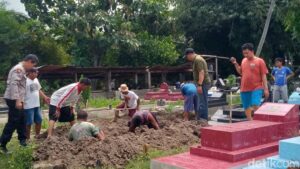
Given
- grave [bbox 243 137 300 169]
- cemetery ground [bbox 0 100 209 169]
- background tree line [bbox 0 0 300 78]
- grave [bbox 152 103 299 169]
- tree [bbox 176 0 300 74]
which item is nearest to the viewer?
grave [bbox 243 137 300 169]

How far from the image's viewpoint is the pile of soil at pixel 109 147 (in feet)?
17.8

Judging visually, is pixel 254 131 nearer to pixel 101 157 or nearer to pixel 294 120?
pixel 294 120

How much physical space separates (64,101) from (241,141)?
3.71 meters

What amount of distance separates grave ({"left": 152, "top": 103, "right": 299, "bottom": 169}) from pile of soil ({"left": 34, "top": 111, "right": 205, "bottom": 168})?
2.88 ft

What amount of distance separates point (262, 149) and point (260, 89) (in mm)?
2302

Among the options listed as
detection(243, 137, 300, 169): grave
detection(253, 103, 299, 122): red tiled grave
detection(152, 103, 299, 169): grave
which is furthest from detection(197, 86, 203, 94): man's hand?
detection(243, 137, 300, 169): grave

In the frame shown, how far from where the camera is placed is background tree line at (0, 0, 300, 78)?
80.7 ft

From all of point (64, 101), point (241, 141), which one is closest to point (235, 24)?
point (64, 101)

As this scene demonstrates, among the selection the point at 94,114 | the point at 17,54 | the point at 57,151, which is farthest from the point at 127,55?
the point at 57,151

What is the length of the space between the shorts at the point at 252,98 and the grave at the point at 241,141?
58.1 inches

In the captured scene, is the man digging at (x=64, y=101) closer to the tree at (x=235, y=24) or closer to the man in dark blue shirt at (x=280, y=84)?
the man in dark blue shirt at (x=280, y=84)

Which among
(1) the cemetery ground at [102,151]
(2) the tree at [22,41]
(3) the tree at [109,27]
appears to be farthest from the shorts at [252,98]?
(2) the tree at [22,41]

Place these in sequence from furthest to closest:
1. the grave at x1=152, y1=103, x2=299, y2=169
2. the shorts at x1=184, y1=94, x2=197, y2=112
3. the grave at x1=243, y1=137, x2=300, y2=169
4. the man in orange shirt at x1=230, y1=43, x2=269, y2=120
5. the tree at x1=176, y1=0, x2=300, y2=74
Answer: the tree at x1=176, y1=0, x2=300, y2=74 → the shorts at x1=184, y1=94, x2=197, y2=112 → the man in orange shirt at x1=230, y1=43, x2=269, y2=120 → the grave at x1=152, y1=103, x2=299, y2=169 → the grave at x1=243, y1=137, x2=300, y2=169

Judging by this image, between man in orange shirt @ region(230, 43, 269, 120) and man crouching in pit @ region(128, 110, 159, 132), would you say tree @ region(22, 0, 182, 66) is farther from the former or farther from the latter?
man in orange shirt @ region(230, 43, 269, 120)
